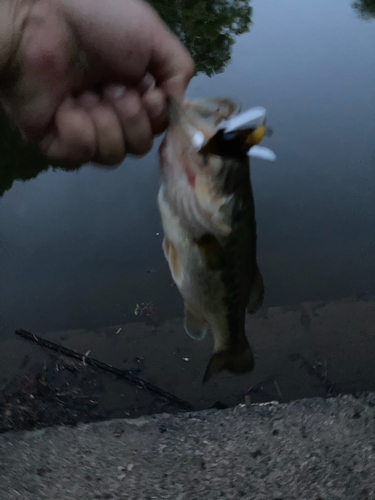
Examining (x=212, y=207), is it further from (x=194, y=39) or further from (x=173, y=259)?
(x=194, y=39)

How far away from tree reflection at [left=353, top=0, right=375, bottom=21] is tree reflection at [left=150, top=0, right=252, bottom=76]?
51.9 inches

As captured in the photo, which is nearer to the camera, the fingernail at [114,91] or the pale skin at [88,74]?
the pale skin at [88,74]

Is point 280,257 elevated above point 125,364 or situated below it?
above

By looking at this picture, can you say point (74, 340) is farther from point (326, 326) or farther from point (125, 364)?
point (326, 326)

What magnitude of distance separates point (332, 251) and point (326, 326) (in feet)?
2.49

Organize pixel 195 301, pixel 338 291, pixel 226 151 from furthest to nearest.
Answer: pixel 338 291 → pixel 195 301 → pixel 226 151

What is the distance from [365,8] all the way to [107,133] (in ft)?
16.5

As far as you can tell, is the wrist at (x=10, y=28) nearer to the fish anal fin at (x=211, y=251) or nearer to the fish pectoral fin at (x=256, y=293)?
the fish anal fin at (x=211, y=251)

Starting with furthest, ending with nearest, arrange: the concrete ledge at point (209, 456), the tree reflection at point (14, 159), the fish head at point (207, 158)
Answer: the tree reflection at point (14, 159)
the concrete ledge at point (209, 456)
the fish head at point (207, 158)

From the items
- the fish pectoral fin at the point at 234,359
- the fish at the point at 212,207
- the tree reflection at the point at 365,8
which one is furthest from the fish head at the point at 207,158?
the tree reflection at the point at 365,8

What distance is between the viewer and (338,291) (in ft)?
11.7

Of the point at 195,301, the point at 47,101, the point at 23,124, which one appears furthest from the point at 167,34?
the point at 195,301

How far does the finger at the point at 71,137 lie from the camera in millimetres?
1410

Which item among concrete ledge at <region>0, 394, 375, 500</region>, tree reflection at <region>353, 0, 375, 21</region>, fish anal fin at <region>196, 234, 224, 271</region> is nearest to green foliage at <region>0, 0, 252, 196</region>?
tree reflection at <region>353, 0, 375, 21</region>
